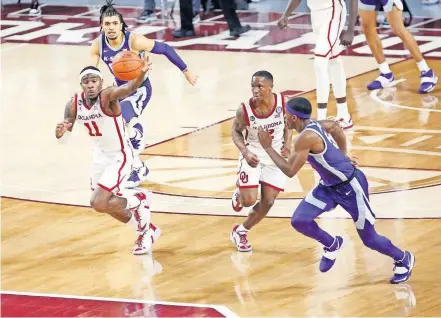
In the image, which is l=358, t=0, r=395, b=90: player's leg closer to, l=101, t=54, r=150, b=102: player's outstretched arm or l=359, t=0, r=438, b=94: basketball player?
l=359, t=0, r=438, b=94: basketball player

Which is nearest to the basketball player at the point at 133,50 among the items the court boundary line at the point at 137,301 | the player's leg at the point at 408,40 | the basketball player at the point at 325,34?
the court boundary line at the point at 137,301

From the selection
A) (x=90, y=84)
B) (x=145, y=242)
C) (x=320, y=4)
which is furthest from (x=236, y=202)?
(x=320, y=4)

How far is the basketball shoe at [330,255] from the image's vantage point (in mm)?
8828

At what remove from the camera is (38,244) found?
391 inches

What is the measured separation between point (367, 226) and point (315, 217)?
40 centimetres

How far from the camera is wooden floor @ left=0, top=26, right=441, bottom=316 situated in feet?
28.6

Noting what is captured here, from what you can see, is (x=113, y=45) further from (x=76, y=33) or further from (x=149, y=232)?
(x=76, y=33)

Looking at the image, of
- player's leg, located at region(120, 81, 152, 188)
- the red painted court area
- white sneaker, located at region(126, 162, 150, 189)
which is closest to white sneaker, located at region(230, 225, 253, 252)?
the red painted court area

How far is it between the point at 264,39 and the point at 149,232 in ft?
29.3

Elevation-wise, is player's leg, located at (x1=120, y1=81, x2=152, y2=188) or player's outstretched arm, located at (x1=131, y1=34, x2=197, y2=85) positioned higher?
player's outstretched arm, located at (x1=131, y1=34, x2=197, y2=85)

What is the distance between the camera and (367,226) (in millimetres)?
8547

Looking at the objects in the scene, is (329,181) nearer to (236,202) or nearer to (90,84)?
(236,202)

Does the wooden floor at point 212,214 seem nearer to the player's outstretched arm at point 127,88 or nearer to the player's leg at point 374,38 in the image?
the player's leg at point 374,38

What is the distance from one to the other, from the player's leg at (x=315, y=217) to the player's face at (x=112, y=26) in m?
2.86
